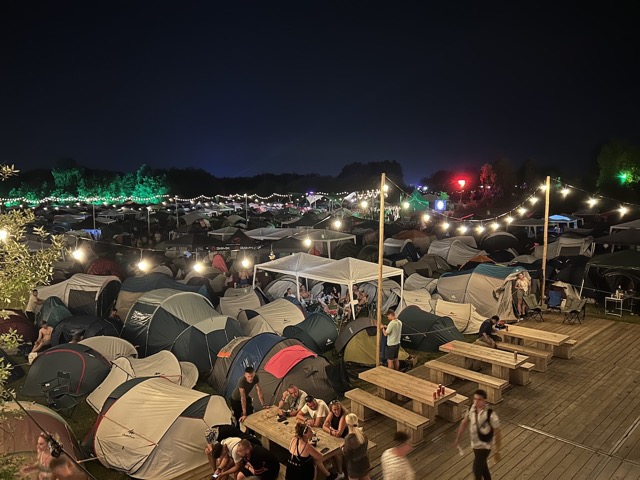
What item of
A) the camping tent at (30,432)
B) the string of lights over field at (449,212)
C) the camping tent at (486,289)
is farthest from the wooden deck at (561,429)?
the string of lights over field at (449,212)

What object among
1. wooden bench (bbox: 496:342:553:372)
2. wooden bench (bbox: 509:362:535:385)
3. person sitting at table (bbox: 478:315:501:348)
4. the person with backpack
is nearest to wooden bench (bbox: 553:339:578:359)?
wooden bench (bbox: 496:342:553:372)

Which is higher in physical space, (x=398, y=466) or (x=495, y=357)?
(x=398, y=466)

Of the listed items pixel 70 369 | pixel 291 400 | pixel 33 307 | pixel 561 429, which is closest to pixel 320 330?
pixel 291 400

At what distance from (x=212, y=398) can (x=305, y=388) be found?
1.72 meters

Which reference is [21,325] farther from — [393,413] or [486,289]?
[486,289]

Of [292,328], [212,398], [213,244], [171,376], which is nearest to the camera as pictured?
[212,398]

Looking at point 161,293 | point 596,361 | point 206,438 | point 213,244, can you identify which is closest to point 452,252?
point 213,244

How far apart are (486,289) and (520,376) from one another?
224 inches

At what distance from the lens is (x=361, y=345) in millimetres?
10922

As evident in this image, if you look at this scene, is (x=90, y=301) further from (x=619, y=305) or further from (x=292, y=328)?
(x=619, y=305)

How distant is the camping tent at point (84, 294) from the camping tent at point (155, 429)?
8157mm

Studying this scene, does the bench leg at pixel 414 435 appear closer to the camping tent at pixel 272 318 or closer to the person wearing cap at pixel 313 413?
the person wearing cap at pixel 313 413

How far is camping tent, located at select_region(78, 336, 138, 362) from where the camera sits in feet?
33.0

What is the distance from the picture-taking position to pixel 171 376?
9164 mm
